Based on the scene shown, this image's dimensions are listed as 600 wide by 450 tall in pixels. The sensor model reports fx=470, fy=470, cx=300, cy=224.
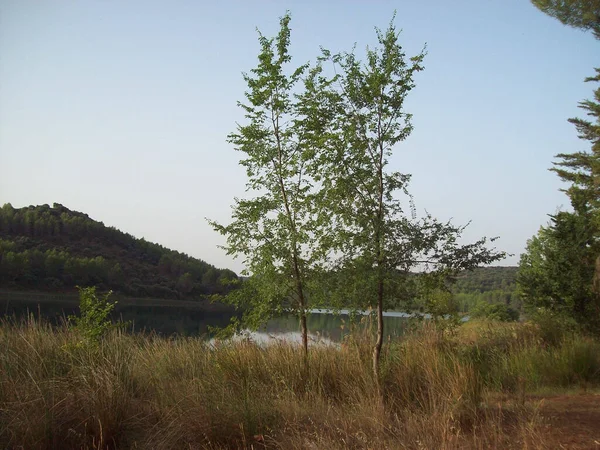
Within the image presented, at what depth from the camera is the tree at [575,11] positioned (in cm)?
1166

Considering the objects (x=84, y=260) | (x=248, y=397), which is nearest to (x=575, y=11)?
(x=248, y=397)

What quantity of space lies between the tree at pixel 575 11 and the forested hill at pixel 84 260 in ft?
84.4

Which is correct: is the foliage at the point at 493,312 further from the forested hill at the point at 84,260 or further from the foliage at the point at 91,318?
the foliage at the point at 91,318

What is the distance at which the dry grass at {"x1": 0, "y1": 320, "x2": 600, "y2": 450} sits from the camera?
16.0ft

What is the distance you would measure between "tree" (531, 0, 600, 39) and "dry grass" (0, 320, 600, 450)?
839 cm

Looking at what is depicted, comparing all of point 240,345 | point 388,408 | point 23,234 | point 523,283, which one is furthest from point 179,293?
point 388,408

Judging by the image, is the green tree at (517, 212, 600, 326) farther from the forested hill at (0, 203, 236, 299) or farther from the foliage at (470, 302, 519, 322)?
the forested hill at (0, 203, 236, 299)

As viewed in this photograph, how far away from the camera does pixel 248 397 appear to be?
5.80 m

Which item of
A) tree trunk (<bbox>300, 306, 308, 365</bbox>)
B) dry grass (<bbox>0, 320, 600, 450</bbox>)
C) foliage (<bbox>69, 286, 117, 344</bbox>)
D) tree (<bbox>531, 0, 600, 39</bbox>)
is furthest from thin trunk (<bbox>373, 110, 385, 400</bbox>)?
tree (<bbox>531, 0, 600, 39</bbox>)

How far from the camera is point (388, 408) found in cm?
623

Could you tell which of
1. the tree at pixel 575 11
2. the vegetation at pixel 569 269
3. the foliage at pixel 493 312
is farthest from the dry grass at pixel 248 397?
the foliage at pixel 493 312

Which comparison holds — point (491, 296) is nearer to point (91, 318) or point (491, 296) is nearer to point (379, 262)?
point (379, 262)

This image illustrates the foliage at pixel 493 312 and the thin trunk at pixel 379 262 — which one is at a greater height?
the thin trunk at pixel 379 262

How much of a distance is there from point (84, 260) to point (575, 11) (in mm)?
46298
